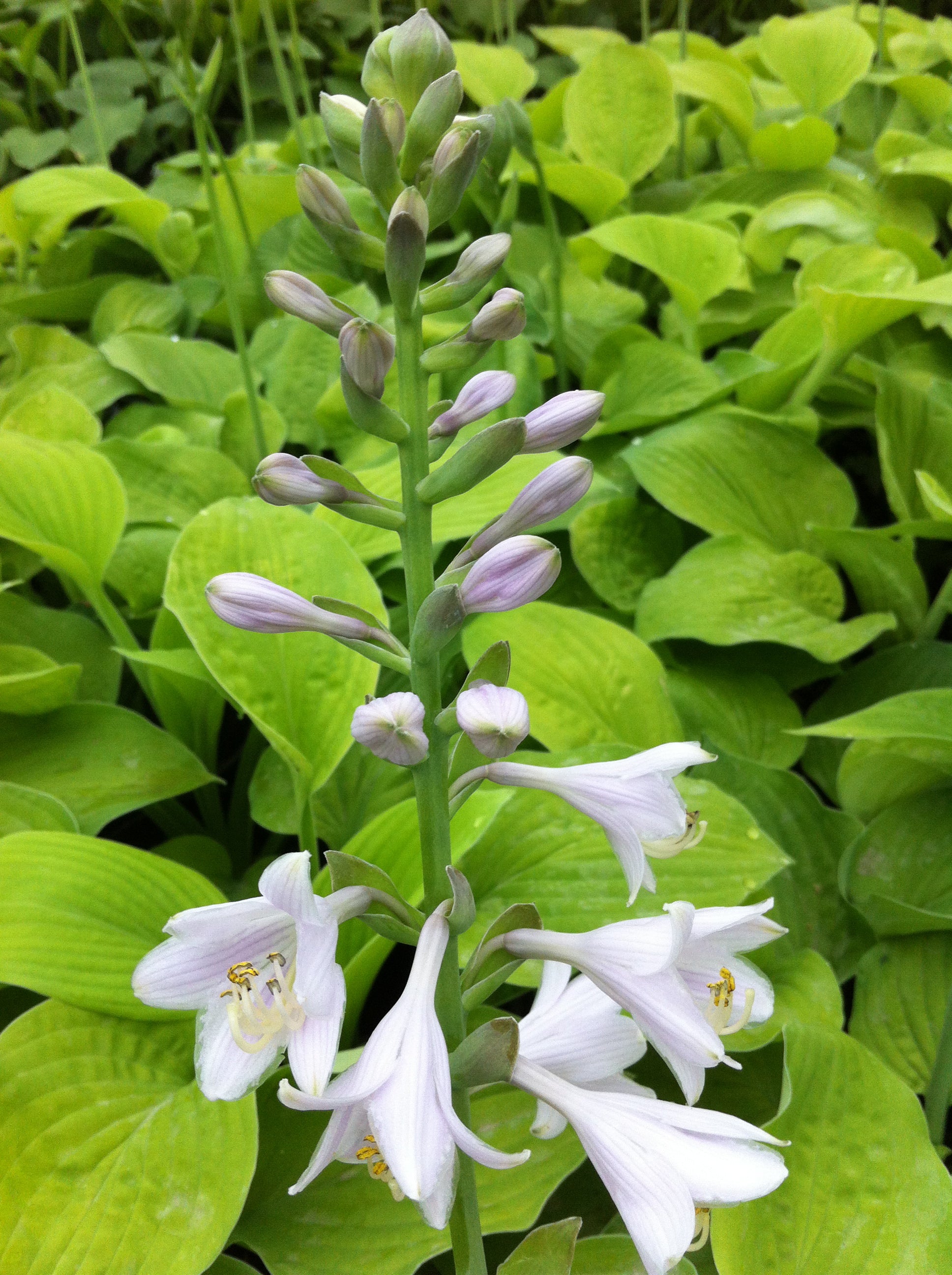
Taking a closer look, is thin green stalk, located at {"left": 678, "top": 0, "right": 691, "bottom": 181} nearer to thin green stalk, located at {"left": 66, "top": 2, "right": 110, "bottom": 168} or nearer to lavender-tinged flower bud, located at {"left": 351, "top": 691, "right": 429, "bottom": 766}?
thin green stalk, located at {"left": 66, "top": 2, "right": 110, "bottom": 168}

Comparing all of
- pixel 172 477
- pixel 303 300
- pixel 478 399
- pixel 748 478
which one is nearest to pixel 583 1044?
pixel 478 399

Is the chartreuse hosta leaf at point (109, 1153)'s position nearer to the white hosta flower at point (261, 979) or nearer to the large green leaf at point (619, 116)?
the white hosta flower at point (261, 979)

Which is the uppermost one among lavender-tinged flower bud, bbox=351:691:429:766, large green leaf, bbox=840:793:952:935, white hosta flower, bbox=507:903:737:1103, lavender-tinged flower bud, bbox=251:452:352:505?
lavender-tinged flower bud, bbox=251:452:352:505

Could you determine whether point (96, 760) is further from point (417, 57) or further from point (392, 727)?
point (417, 57)

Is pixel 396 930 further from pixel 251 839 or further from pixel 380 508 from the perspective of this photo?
pixel 251 839

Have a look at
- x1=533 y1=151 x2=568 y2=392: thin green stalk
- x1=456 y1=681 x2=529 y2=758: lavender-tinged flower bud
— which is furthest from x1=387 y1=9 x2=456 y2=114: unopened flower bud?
x1=533 y1=151 x2=568 y2=392: thin green stalk

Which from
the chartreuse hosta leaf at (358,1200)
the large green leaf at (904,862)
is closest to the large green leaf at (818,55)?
the large green leaf at (904,862)
